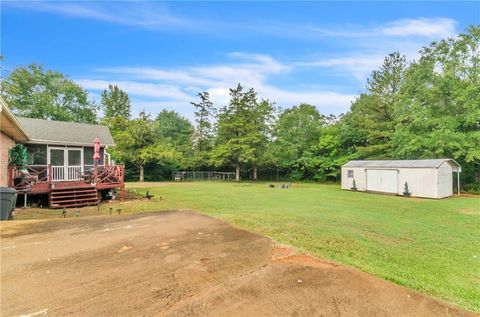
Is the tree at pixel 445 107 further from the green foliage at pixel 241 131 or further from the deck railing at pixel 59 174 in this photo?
the deck railing at pixel 59 174

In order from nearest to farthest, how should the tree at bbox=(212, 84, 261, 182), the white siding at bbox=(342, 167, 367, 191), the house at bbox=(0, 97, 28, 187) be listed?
1. the house at bbox=(0, 97, 28, 187)
2. the white siding at bbox=(342, 167, 367, 191)
3. the tree at bbox=(212, 84, 261, 182)

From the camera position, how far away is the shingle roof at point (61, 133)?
1322 centimetres

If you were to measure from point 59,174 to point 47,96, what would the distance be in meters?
23.6

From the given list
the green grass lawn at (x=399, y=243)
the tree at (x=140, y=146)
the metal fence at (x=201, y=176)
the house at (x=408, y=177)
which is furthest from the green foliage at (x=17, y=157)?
the house at (x=408, y=177)

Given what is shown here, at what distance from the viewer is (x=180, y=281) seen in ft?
10.9

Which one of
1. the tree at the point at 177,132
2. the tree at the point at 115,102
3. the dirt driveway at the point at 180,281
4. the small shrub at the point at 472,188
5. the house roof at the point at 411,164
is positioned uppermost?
the tree at the point at 115,102

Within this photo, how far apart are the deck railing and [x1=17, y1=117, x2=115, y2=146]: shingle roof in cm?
138

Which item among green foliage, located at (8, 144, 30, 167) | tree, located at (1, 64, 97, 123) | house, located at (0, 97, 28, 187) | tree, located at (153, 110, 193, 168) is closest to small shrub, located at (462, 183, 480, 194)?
tree, located at (153, 110, 193, 168)

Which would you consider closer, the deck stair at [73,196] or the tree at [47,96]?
the deck stair at [73,196]

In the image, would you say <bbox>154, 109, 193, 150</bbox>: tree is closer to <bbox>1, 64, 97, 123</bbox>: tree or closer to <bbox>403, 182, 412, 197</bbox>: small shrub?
<bbox>1, 64, 97, 123</bbox>: tree

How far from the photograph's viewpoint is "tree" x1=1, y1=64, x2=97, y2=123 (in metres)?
28.9

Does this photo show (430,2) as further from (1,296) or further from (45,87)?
(45,87)

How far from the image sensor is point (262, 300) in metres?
2.91


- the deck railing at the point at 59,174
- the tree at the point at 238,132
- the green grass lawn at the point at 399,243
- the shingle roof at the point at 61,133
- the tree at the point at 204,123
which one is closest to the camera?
the green grass lawn at the point at 399,243
